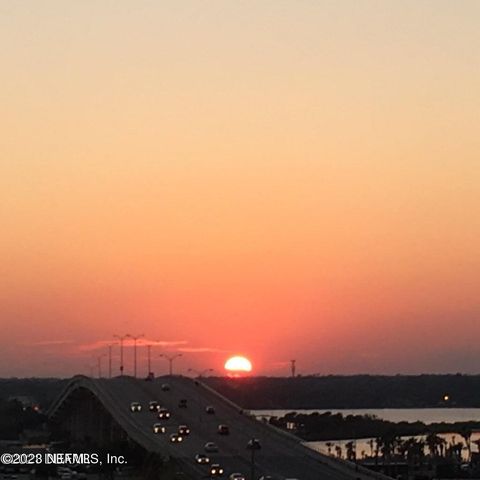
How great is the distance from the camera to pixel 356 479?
132250 millimetres

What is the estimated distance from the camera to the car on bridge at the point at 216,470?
432 feet

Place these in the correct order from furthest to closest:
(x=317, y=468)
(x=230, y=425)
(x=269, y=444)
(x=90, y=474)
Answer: (x=230, y=425)
(x=269, y=444)
(x=317, y=468)
(x=90, y=474)

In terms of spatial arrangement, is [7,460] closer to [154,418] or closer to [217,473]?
[217,473]

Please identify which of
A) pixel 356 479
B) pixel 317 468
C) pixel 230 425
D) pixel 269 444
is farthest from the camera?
pixel 230 425

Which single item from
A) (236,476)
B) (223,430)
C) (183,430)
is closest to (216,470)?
(236,476)

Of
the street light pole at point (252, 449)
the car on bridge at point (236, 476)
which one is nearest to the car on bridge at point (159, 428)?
the street light pole at point (252, 449)

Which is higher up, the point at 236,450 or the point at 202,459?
the point at 236,450

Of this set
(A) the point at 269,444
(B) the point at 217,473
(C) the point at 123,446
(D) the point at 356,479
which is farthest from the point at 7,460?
(A) the point at 269,444

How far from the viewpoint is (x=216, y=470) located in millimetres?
134625

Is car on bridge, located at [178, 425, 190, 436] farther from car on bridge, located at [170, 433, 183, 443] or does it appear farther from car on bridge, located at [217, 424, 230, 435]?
car on bridge, located at [217, 424, 230, 435]

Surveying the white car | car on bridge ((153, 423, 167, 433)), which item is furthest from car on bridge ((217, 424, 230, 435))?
the white car

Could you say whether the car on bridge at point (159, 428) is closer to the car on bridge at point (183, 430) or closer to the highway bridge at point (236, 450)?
the highway bridge at point (236, 450)

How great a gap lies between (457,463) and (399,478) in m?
39.5

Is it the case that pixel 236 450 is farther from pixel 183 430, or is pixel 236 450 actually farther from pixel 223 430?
pixel 183 430
